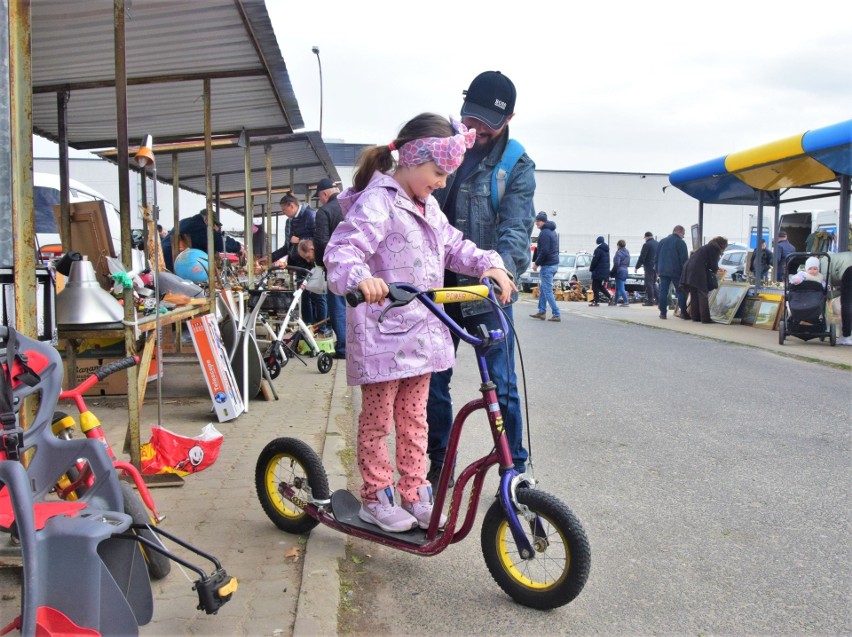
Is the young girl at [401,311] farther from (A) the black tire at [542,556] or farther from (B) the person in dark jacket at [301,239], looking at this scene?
(B) the person in dark jacket at [301,239]

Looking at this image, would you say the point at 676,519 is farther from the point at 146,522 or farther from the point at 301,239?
the point at 301,239

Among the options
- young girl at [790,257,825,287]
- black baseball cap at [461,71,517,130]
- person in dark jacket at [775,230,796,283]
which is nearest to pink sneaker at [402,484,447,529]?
black baseball cap at [461,71,517,130]

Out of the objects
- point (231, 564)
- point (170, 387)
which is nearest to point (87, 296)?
point (231, 564)

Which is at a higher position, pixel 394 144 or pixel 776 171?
pixel 776 171

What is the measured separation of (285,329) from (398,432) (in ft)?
17.4

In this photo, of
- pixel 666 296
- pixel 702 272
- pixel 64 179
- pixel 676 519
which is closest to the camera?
pixel 676 519

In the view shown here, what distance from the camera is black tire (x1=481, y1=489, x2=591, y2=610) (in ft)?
8.96

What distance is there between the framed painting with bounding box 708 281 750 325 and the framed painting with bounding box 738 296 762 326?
0.15m

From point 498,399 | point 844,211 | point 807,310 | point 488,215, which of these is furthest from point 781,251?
point 498,399

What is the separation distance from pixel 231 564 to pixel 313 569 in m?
0.36

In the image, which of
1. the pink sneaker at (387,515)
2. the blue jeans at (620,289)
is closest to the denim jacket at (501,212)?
the pink sneaker at (387,515)

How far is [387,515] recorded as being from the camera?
3186 mm

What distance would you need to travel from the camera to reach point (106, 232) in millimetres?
6215

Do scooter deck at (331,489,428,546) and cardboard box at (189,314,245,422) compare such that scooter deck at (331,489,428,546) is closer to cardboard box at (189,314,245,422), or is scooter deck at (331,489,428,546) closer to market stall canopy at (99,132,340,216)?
cardboard box at (189,314,245,422)
